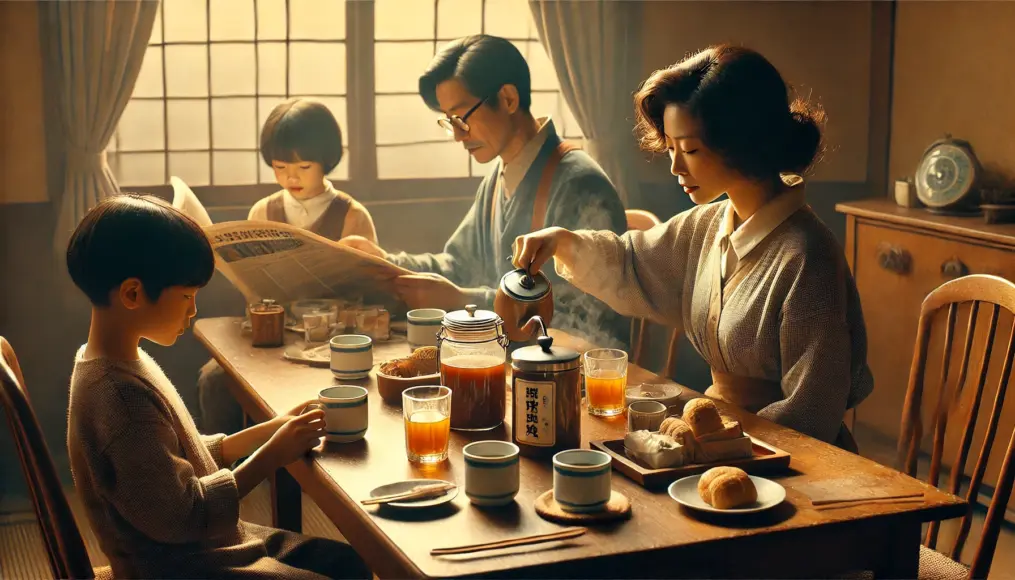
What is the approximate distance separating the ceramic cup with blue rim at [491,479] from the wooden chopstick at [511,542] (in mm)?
117

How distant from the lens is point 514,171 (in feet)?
10.0

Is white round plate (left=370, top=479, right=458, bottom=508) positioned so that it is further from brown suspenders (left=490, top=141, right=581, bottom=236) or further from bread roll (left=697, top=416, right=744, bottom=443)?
brown suspenders (left=490, top=141, right=581, bottom=236)

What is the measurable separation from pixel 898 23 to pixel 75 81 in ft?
9.69

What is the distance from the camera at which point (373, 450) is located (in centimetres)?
187

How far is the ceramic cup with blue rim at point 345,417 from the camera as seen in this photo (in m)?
1.90

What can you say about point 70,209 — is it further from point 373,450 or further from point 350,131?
point 373,450

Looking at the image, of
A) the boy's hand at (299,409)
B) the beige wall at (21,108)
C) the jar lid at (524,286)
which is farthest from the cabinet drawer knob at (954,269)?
the beige wall at (21,108)

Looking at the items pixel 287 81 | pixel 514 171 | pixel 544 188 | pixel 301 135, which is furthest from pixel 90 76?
pixel 544 188

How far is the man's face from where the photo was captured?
296 cm

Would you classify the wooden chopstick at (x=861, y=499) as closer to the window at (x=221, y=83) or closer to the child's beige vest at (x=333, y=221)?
the child's beige vest at (x=333, y=221)

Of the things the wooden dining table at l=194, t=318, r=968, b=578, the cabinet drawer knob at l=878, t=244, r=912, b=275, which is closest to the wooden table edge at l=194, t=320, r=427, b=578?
the wooden dining table at l=194, t=318, r=968, b=578

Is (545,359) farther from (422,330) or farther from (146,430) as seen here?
(422,330)

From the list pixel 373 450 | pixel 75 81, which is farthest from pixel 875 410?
pixel 75 81

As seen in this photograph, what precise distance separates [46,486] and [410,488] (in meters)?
0.52
